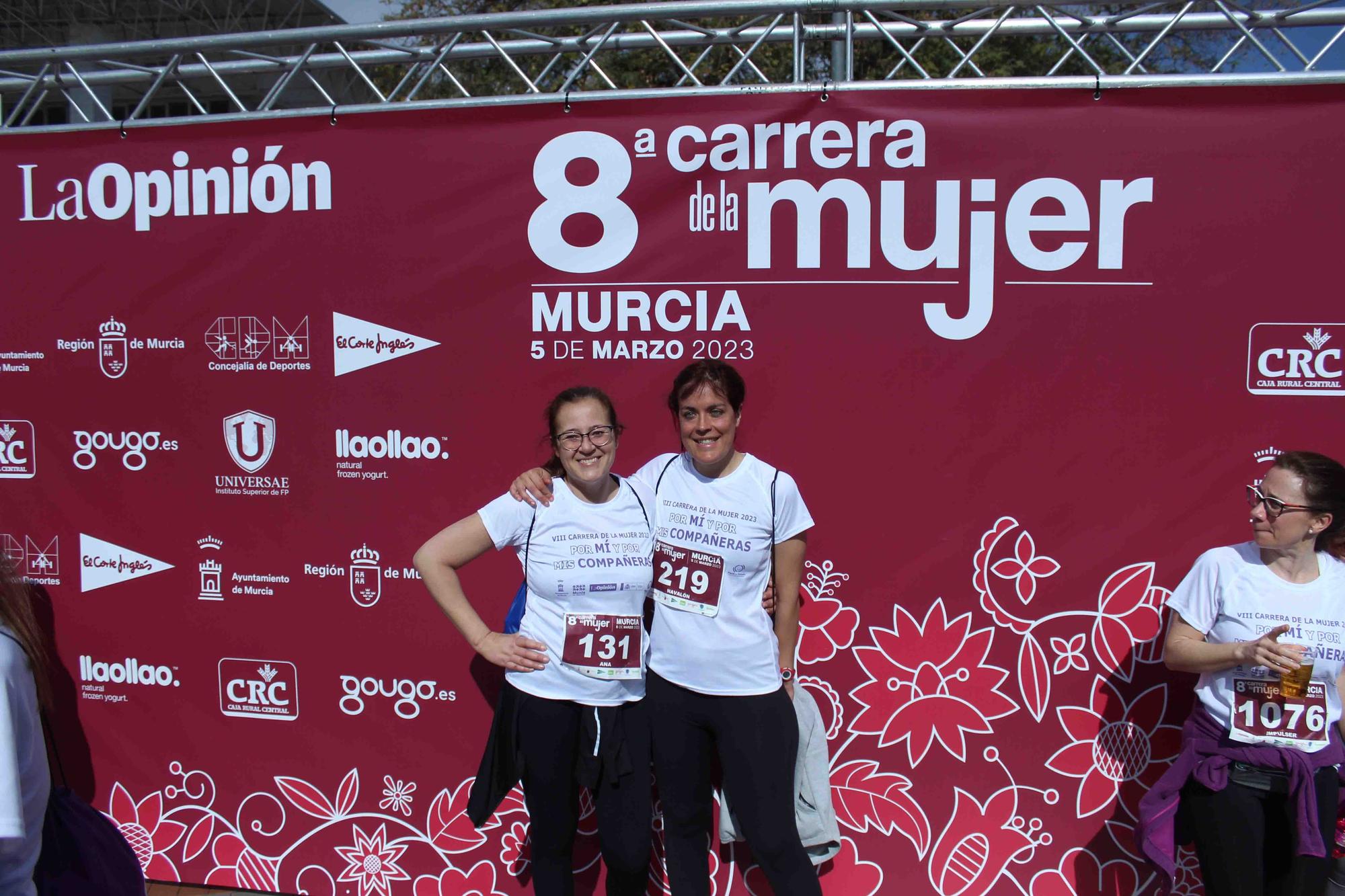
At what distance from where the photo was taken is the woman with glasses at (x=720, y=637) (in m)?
2.41

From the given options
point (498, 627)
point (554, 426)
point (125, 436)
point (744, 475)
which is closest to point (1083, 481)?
point (744, 475)

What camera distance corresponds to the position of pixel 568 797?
2.44 m

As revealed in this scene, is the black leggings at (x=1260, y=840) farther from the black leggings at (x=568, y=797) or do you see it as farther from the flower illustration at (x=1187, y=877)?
the black leggings at (x=568, y=797)

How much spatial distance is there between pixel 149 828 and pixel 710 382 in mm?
2559

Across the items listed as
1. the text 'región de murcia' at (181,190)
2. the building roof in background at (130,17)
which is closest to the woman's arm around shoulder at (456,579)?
the text 'región de murcia' at (181,190)

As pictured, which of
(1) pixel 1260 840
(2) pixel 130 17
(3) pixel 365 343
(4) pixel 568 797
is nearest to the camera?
(1) pixel 1260 840

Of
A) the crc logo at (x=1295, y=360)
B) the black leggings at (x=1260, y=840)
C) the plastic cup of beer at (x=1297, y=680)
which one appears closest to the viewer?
the plastic cup of beer at (x=1297, y=680)

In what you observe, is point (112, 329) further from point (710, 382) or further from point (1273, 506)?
point (1273, 506)

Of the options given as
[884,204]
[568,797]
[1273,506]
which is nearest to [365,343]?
[568,797]

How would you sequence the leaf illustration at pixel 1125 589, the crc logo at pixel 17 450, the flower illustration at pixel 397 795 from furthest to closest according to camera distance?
the crc logo at pixel 17 450, the flower illustration at pixel 397 795, the leaf illustration at pixel 1125 589

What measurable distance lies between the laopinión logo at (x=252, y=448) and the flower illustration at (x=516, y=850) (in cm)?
133

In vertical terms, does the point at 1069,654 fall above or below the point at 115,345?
below

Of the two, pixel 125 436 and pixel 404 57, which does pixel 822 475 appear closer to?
pixel 404 57

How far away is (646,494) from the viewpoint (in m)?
2.50
